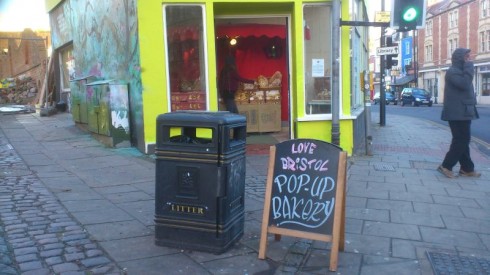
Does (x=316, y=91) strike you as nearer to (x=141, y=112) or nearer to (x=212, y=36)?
(x=212, y=36)

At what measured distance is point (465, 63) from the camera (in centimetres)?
A: 738

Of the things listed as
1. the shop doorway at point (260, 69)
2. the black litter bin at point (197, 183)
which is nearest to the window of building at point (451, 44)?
the shop doorway at point (260, 69)

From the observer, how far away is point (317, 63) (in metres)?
9.37

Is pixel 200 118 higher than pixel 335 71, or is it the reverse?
pixel 335 71

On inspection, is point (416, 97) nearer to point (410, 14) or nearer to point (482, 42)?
point (482, 42)

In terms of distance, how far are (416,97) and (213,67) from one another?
39.8 m

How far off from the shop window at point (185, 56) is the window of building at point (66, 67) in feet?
32.4

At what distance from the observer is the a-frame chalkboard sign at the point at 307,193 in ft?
13.2

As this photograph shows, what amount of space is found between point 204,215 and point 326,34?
6.06 meters

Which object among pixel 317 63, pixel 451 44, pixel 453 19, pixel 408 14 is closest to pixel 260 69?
pixel 317 63

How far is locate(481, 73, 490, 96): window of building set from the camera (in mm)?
48000

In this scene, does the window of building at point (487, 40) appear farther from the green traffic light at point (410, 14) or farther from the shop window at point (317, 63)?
the green traffic light at point (410, 14)

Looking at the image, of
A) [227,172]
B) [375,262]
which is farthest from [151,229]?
[375,262]

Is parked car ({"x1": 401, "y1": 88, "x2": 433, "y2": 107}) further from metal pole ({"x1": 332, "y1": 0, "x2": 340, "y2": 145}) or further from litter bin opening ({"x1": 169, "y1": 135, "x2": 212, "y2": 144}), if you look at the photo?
litter bin opening ({"x1": 169, "y1": 135, "x2": 212, "y2": 144})
